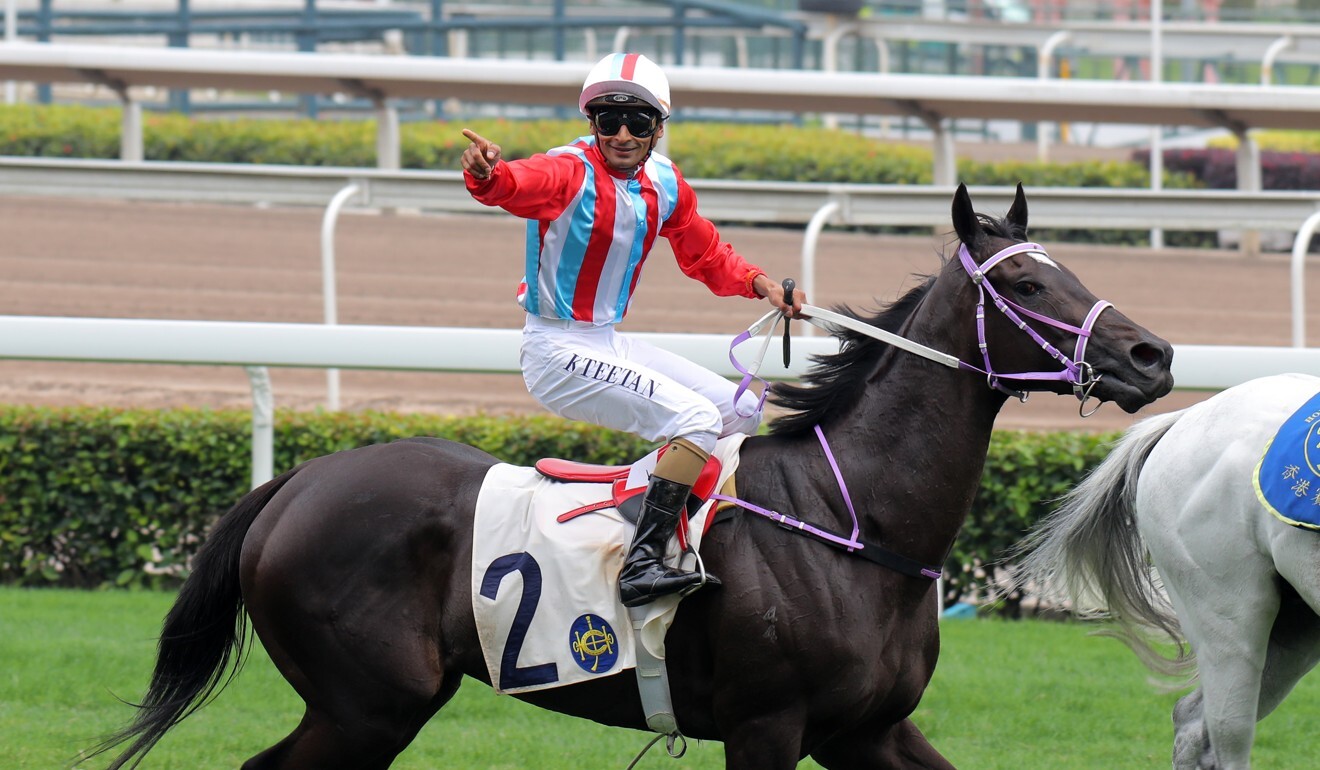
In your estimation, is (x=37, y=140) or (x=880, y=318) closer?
(x=880, y=318)

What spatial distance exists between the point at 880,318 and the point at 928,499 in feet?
1.48

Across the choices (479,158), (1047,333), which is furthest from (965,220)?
(479,158)

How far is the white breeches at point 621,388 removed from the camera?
3.41m

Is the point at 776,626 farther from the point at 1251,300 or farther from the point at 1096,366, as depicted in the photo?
the point at 1251,300

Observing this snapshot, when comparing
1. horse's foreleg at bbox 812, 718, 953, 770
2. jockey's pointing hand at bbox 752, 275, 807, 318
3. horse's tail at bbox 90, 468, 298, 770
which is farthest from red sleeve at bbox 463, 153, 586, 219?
horse's foreleg at bbox 812, 718, 953, 770

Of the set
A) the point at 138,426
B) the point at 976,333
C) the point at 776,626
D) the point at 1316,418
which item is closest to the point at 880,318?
the point at 976,333

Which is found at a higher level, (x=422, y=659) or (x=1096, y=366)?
(x=1096, y=366)

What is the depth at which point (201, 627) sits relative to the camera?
3.73 meters

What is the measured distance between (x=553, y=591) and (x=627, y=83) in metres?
1.16

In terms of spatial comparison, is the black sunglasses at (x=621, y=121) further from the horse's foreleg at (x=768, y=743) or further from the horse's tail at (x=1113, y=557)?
the horse's tail at (x=1113, y=557)

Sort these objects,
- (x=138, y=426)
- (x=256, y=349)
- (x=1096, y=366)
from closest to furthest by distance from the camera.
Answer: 1. (x=1096, y=366)
2. (x=256, y=349)
3. (x=138, y=426)

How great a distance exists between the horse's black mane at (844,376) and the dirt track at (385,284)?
605 cm

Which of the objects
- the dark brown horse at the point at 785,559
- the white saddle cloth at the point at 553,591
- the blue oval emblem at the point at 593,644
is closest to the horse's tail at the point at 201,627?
the dark brown horse at the point at 785,559

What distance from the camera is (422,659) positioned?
137 inches
